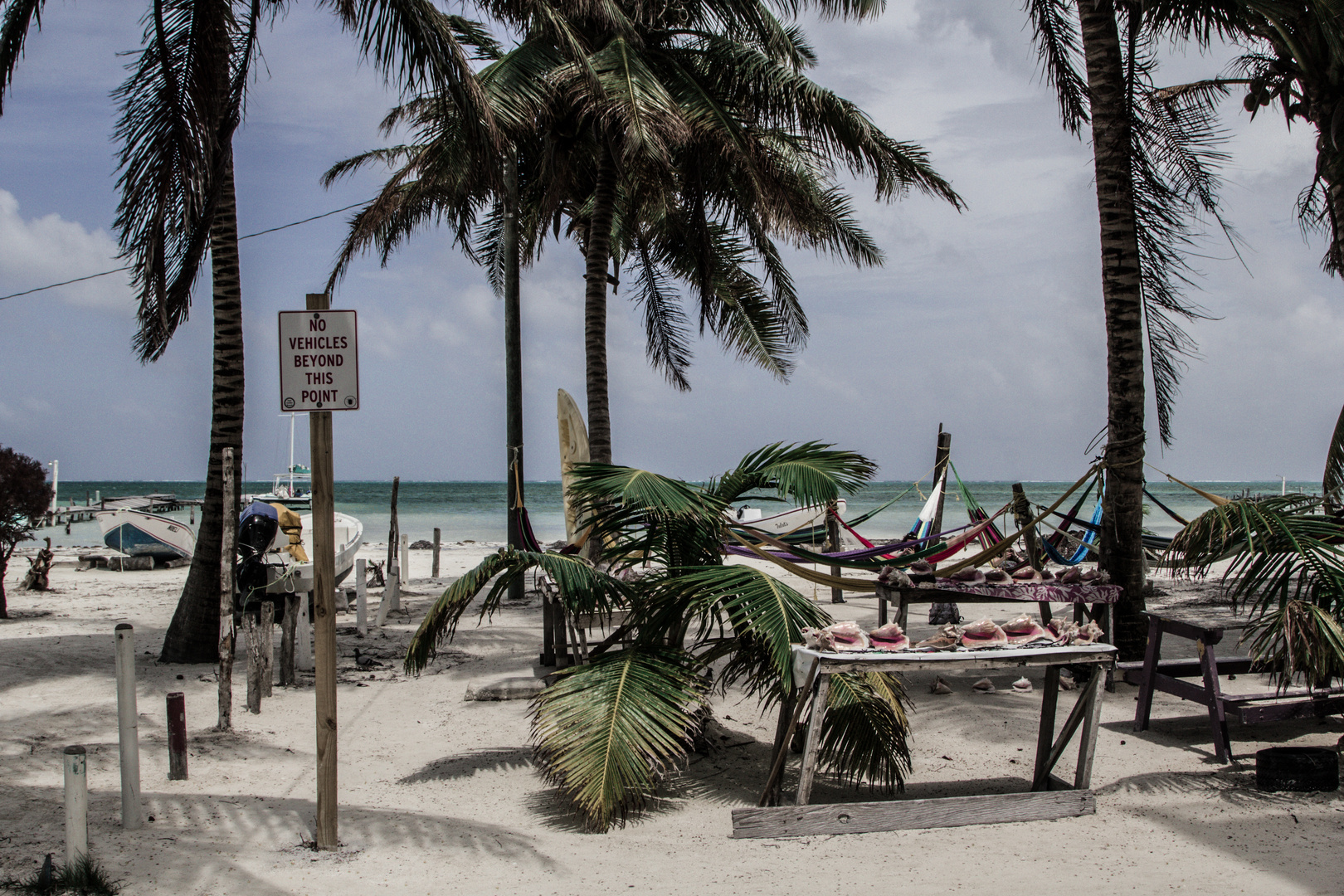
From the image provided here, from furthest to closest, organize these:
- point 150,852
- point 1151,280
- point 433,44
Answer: point 1151,280
point 433,44
point 150,852

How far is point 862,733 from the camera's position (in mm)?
4680

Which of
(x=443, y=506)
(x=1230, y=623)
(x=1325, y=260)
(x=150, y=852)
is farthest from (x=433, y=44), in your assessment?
(x=443, y=506)

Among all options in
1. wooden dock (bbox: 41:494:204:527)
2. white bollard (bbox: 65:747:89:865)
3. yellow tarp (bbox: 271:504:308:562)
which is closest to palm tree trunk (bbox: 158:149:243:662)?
yellow tarp (bbox: 271:504:308:562)

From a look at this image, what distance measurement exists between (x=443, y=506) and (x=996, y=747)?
53.0m

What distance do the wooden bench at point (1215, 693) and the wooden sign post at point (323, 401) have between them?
14.4 ft

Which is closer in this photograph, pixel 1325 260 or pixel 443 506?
pixel 1325 260

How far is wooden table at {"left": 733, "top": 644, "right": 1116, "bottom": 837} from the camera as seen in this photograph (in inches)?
167

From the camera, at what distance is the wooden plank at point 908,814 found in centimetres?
426

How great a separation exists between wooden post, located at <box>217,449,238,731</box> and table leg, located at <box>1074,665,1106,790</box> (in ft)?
15.3

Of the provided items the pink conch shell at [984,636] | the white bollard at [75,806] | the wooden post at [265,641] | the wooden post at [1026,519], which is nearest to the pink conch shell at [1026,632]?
the pink conch shell at [984,636]

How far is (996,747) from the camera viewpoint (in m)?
5.73

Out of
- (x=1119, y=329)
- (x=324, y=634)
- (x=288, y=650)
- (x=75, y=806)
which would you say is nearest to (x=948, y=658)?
(x=324, y=634)

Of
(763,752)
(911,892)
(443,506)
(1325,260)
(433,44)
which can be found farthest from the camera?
(443,506)

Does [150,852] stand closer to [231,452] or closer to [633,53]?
[231,452]
